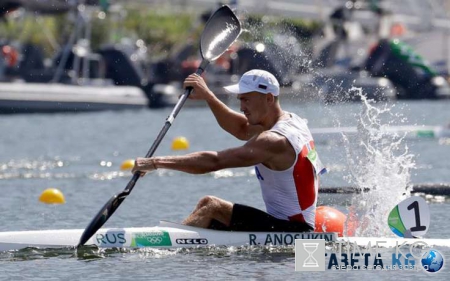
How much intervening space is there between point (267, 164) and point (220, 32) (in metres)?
2.78

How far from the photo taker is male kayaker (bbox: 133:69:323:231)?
9.67 meters

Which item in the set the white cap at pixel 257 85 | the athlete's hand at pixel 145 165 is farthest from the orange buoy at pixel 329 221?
the athlete's hand at pixel 145 165

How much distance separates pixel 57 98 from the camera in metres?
31.0

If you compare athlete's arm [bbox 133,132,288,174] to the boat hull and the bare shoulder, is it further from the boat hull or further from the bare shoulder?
the boat hull

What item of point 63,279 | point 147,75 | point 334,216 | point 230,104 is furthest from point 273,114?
point 147,75

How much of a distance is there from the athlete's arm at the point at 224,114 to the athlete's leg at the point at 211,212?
0.90m

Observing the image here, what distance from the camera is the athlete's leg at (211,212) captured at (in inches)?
397

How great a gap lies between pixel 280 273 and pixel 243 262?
1.73 ft

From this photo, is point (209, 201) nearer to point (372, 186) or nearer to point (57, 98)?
point (372, 186)

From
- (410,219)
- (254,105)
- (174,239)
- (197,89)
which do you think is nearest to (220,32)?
(197,89)

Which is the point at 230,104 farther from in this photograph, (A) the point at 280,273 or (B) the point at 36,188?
(A) the point at 280,273

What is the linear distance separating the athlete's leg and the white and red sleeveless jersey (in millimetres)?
377

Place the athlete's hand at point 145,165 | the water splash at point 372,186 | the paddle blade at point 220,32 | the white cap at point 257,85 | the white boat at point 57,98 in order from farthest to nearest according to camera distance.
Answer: the white boat at point 57,98
the paddle blade at point 220,32
the water splash at point 372,186
the white cap at point 257,85
the athlete's hand at point 145,165

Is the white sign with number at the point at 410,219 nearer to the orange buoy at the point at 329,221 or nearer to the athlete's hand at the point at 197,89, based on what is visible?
the orange buoy at the point at 329,221
